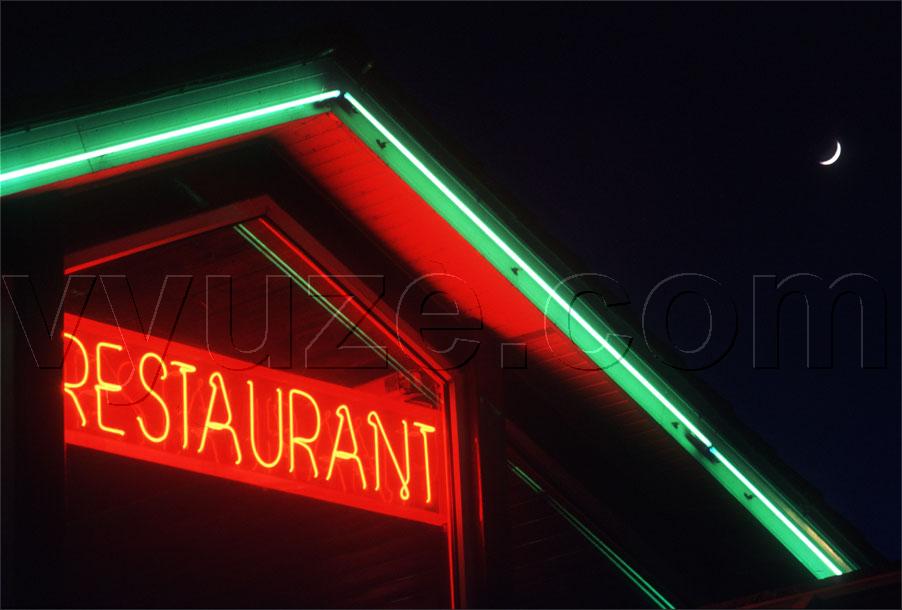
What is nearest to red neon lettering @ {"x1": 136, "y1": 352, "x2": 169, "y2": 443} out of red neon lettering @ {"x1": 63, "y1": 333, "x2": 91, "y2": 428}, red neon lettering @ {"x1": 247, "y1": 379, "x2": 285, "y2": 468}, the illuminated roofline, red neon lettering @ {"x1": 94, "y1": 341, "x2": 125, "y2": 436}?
red neon lettering @ {"x1": 94, "y1": 341, "x2": 125, "y2": 436}

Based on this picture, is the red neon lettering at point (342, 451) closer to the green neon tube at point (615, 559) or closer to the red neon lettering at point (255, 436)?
the red neon lettering at point (255, 436)

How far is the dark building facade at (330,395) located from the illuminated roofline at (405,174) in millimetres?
17

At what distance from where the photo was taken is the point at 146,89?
4.94 metres

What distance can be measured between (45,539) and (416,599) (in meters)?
4.24

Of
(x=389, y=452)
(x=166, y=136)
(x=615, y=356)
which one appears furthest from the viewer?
(x=615, y=356)

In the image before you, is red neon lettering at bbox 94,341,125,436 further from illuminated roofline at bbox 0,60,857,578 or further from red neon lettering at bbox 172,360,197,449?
illuminated roofline at bbox 0,60,857,578

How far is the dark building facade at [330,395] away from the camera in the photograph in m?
5.06

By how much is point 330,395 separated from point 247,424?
60 cm

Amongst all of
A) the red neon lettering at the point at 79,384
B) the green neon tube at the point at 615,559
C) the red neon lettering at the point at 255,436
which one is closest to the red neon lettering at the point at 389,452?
the red neon lettering at the point at 255,436

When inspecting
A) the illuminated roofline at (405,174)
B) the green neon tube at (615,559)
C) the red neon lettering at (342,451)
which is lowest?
the green neon tube at (615,559)

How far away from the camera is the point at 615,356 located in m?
7.06

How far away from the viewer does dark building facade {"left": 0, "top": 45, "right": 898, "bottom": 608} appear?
16.6ft

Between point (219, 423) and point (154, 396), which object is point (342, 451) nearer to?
point (219, 423)

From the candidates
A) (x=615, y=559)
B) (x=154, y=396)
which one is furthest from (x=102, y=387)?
(x=615, y=559)
